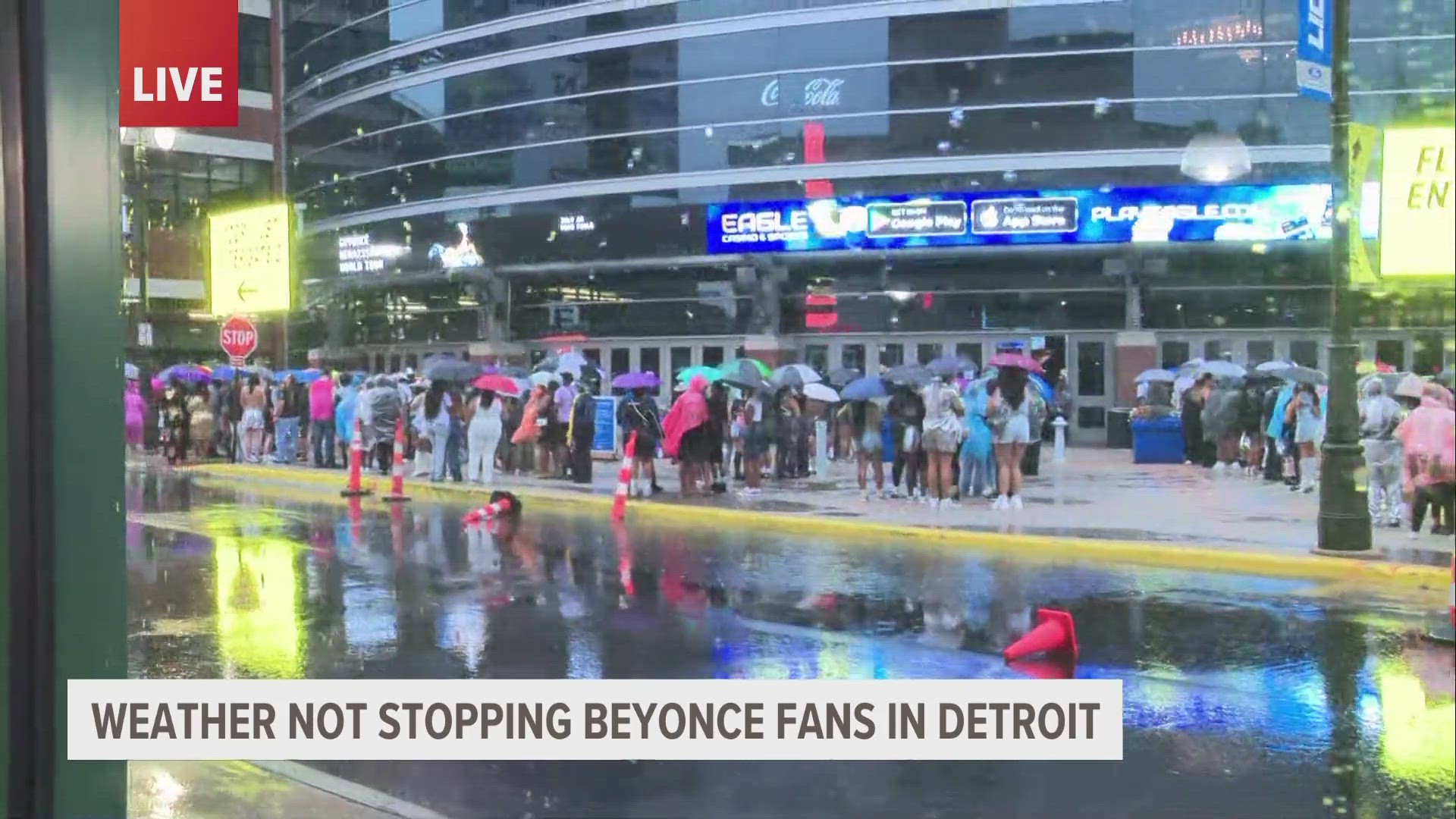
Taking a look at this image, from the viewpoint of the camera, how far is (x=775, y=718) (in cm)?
338

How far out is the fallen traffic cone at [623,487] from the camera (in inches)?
439

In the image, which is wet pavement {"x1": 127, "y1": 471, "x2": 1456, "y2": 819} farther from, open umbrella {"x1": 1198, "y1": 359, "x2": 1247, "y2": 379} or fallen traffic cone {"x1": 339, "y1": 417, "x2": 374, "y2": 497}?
fallen traffic cone {"x1": 339, "y1": 417, "x2": 374, "y2": 497}

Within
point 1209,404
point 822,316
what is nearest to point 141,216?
point 822,316

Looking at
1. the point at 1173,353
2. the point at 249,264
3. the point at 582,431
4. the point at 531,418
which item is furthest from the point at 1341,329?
the point at 531,418

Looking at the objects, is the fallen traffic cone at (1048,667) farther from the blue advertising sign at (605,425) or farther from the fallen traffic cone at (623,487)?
the fallen traffic cone at (623,487)

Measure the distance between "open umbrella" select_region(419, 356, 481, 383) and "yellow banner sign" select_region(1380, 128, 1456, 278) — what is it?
327 cm

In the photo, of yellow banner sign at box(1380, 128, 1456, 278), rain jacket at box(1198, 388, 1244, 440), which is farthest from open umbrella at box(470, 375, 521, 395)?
yellow banner sign at box(1380, 128, 1456, 278)

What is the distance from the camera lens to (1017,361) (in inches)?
193

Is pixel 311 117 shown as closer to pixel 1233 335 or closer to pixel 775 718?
pixel 775 718

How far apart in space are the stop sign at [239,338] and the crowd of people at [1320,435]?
3.06 metres

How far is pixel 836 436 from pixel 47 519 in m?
9.48

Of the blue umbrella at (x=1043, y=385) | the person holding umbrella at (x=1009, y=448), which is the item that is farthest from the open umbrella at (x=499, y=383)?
the person holding umbrella at (x=1009, y=448)

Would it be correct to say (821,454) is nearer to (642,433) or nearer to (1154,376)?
(642,433)

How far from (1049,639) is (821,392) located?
160 cm
